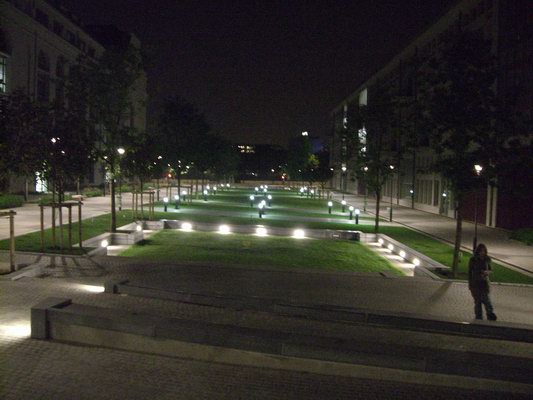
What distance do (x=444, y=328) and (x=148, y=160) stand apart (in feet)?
73.1

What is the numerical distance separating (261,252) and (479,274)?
1092cm

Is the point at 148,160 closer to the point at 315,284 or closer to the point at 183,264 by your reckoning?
the point at 183,264

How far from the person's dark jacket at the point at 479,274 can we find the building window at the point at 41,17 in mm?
56360

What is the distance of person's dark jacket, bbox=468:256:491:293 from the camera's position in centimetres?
1143

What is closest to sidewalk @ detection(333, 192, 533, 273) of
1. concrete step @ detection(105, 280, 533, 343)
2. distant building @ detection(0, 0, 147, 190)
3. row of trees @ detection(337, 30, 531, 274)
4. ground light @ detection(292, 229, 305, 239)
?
row of trees @ detection(337, 30, 531, 274)

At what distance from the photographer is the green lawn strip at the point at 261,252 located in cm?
1959

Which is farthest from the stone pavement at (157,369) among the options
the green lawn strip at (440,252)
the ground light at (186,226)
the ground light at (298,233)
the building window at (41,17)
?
the building window at (41,17)

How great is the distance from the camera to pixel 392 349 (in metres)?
8.78

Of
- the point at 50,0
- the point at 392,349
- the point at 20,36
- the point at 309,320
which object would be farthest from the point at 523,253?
the point at 50,0

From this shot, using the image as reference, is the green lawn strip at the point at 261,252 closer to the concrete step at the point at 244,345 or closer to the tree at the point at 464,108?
the tree at the point at 464,108

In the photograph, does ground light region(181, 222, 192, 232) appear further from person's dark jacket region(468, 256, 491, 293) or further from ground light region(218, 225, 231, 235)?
person's dark jacket region(468, 256, 491, 293)

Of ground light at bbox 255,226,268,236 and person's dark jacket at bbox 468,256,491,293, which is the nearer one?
person's dark jacket at bbox 468,256,491,293

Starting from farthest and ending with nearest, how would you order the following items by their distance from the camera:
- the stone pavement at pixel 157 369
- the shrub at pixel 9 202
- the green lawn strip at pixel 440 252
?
the shrub at pixel 9 202
the green lawn strip at pixel 440 252
the stone pavement at pixel 157 369

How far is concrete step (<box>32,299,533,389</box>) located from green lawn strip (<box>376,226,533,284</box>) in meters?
7.71
